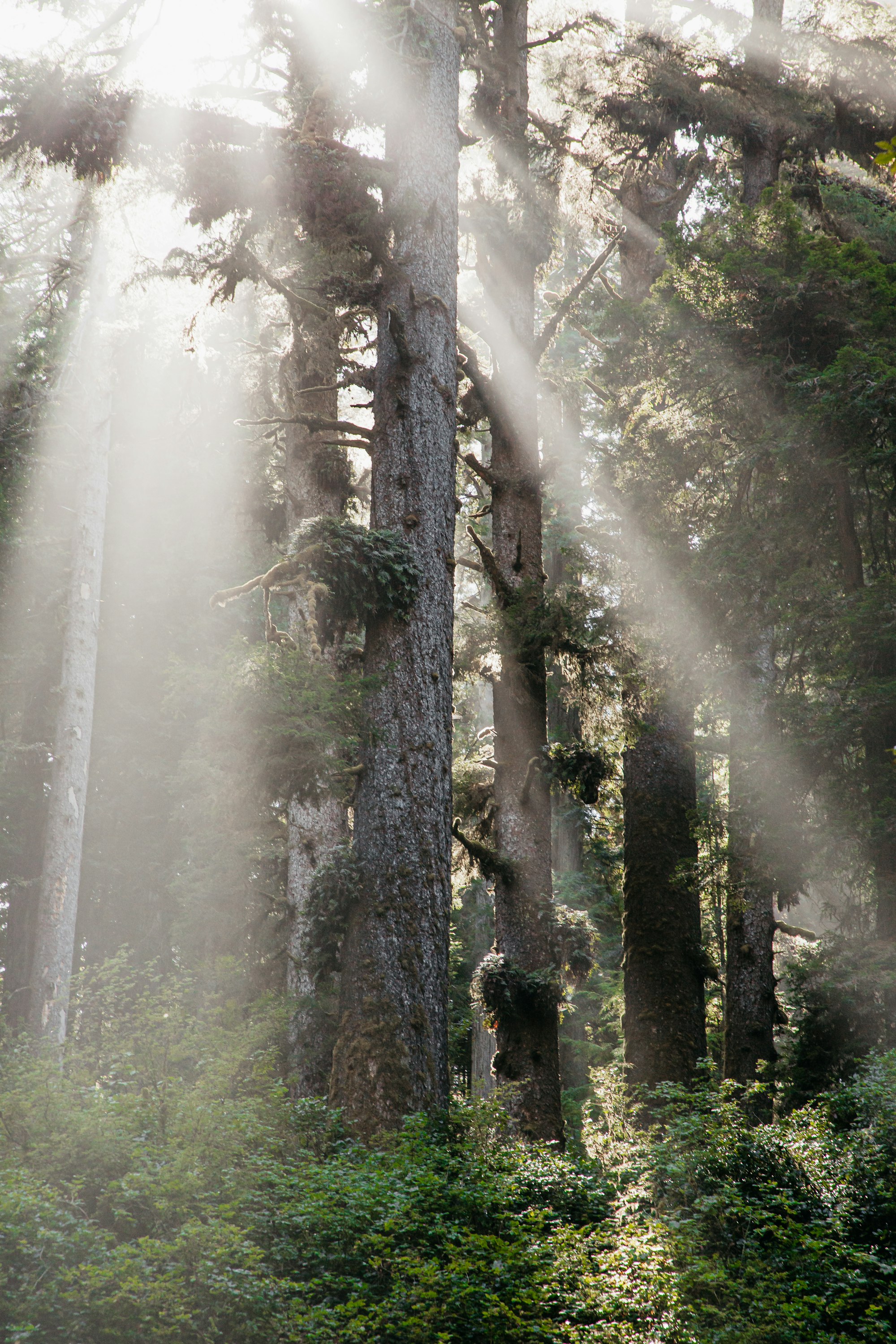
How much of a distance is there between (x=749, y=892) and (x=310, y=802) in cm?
497

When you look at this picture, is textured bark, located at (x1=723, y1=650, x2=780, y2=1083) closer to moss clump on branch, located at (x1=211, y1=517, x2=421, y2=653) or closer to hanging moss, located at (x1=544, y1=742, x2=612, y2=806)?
hanging moss, located at (x1=544, y1=742, x2=612, y2=806)

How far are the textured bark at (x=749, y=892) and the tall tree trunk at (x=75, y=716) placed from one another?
9.48 metres

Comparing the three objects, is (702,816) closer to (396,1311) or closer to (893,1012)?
(893,1012)

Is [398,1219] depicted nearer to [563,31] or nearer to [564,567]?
[563,31]

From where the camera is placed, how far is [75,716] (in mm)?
16594

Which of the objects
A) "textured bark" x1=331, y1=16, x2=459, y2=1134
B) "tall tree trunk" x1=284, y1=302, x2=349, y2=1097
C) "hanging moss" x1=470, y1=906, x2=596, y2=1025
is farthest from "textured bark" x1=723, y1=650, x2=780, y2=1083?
"tall tree trunk" x1=284, y1=302, x2=349, y2=1097

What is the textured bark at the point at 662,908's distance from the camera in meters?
9.49

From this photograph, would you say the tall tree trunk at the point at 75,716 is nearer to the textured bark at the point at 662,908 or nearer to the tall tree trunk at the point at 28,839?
the tall tree trunk at the point at 28,839

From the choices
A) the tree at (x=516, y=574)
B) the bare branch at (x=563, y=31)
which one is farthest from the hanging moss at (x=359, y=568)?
the bare branch at (x=563, y=31)

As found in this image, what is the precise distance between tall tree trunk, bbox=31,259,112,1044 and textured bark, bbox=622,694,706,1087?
28.6 ft

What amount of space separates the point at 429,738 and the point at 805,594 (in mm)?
4273

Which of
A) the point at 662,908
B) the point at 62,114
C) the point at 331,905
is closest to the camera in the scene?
the point at 331,905

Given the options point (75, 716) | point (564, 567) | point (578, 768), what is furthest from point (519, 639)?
point (75, 716)

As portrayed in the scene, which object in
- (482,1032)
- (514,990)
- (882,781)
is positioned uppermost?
(882,781)
